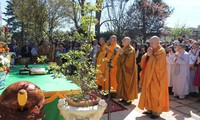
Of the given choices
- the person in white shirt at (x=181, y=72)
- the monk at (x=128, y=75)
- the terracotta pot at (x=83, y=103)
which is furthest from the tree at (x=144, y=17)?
the terracotta pot at (x=83, y=103)

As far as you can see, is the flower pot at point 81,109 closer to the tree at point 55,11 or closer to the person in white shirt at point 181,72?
the person in white shirt at point 181,72

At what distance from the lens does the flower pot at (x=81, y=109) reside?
2094 mm

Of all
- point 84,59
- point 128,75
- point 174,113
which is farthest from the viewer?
point 128,75

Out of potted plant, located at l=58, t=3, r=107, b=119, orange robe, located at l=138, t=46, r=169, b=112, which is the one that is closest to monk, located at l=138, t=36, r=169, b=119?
orange robe, located at l=138, t=46, r=169, b=112

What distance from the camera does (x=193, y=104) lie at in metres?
6.10

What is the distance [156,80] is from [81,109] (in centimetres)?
309

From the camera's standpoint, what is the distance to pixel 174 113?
533cm

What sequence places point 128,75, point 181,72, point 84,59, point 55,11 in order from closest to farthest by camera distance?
1. point 84,59
2. point 128,75
3. point 181,72
4. point 55,11

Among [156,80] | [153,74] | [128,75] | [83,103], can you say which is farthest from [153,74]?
[83,103]

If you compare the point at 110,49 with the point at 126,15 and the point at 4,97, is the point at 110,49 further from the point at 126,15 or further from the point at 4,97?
the point at 126,15

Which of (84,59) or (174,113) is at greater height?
(84,59)

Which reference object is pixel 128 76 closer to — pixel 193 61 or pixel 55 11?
pixel 193 61

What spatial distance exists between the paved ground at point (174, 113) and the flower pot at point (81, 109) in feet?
9.23

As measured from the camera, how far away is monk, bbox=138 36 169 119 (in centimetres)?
482
